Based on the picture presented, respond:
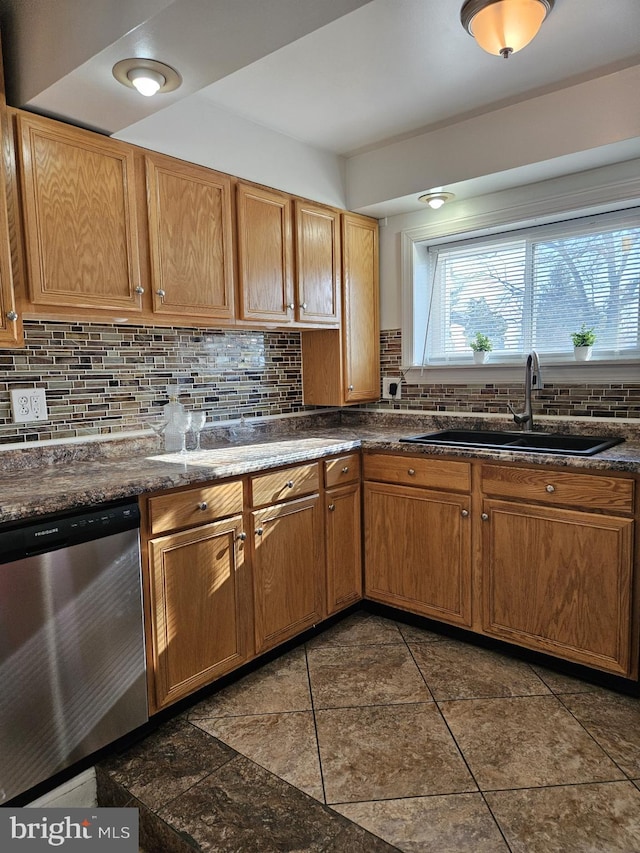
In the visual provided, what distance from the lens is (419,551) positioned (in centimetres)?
261

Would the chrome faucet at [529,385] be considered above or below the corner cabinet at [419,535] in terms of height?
above

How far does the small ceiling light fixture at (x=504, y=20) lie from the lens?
1670 mm

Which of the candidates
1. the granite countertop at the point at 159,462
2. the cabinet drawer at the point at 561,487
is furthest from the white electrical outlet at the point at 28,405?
the cabinet drawer at the point at 561,487

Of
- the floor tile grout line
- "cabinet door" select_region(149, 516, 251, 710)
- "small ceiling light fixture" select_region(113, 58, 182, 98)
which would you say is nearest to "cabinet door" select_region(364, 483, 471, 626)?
the floor tile grout line

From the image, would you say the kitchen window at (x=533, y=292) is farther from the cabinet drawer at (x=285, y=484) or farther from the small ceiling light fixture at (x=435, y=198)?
the cabinet drawer at (x=285, y=484)

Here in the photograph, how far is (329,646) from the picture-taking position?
2.55 meters

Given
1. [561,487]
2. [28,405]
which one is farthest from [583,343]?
[28,405]

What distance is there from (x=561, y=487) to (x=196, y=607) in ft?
4.76

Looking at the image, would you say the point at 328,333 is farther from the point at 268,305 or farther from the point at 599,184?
the point at 599,184

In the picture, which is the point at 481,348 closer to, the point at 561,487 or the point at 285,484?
the point at 561,487

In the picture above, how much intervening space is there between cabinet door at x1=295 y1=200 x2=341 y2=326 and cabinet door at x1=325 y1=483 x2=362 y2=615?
3.00 feet

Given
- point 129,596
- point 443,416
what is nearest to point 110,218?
point 129,596

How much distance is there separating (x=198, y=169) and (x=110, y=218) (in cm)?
50

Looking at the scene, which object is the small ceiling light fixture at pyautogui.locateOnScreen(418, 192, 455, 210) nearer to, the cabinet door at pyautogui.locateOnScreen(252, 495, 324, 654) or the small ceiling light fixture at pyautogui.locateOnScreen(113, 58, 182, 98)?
the small ceiling light fixture at pyautogui.locateOnScreen(113, 58, 182, 98)
